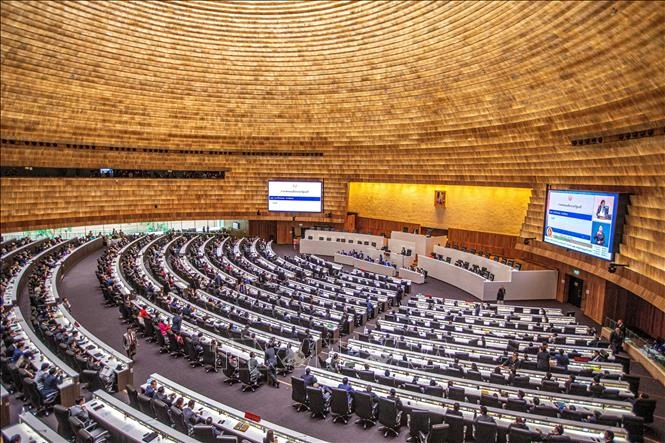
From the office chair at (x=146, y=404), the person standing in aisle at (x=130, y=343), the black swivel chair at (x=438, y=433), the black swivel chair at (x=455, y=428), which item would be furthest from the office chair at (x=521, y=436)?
the person standing in aisle at (x=130, y=343)

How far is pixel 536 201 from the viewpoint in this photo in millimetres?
19922

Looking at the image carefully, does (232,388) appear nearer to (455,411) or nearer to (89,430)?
(89,430)

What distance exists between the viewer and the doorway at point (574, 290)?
60.9 ft

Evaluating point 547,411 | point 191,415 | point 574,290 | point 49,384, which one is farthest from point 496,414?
point 574,290

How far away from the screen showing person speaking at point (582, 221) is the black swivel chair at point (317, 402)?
38.4 feet

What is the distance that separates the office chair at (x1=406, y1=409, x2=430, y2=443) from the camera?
24.2ft

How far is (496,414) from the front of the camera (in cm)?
746

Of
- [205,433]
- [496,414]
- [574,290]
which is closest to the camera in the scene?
[205,433]

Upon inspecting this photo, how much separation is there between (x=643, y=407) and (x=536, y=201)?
1298 centimetres

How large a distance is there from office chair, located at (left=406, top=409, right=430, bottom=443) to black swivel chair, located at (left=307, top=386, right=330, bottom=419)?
180cm

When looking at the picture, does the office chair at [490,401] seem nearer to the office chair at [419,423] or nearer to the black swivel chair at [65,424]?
the office chair at [419,423]

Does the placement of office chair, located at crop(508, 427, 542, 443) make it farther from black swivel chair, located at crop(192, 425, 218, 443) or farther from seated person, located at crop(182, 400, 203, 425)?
seated person, located at crop(182, 400, 203, 425)

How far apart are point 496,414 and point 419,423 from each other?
1.37 m

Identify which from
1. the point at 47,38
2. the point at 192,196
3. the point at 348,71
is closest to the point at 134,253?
the point at 192,196
